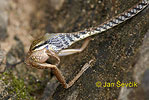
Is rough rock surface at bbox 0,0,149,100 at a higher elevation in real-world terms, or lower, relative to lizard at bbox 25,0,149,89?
lower

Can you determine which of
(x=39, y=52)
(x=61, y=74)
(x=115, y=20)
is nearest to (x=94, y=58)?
(x=61, y=74)

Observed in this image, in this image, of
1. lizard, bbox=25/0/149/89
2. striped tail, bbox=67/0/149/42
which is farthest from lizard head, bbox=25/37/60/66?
striped tail, bbox=67/0/149/42

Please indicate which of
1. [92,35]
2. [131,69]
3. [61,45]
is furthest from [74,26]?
[131,69]

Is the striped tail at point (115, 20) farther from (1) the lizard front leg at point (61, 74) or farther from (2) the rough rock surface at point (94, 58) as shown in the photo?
(1) the lizard front leg at point (61, 74)

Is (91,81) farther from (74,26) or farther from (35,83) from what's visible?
(74,26)

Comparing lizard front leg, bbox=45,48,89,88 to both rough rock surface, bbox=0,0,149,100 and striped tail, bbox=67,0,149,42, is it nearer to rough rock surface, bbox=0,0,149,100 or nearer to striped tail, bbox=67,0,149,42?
rough rock surface, bbox=0,0,149,100

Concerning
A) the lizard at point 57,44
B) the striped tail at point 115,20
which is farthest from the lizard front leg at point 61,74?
the striped tail at point 115,20

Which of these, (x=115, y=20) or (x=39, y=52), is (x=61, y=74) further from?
(x=115, y=20)
